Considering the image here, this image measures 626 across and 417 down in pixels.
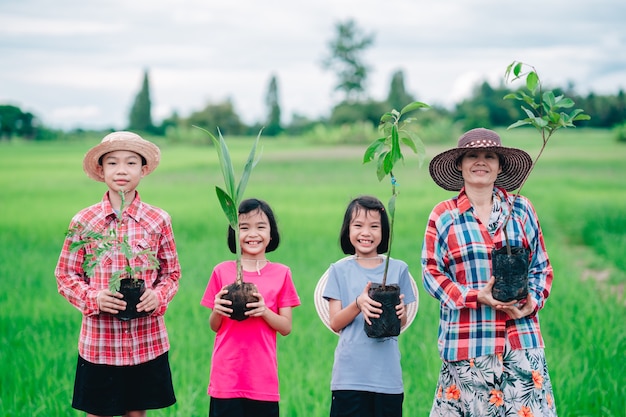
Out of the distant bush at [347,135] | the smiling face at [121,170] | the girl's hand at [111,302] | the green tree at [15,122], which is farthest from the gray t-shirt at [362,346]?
the distant bush at [347,135]

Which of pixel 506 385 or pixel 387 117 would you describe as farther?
pixel 506 385

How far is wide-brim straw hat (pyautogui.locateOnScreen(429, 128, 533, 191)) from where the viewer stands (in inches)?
123

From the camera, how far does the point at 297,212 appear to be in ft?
43.1

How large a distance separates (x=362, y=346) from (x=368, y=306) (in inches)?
11.0

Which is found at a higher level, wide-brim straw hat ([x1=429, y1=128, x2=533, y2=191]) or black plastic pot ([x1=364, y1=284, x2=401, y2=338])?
wide-brim straw hat ([x1=429, y1=128, x2=533, y2=191])

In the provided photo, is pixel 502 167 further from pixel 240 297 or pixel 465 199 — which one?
pixel 240 297

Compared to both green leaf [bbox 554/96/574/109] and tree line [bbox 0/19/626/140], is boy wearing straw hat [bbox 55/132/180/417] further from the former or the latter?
tree line [bbox 0/19/626/140]

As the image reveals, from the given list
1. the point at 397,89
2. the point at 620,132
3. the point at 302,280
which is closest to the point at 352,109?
the point at 397,89

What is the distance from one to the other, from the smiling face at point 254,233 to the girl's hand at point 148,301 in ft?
1.42

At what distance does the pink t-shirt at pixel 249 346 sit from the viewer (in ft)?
10.3

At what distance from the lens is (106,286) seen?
325cm

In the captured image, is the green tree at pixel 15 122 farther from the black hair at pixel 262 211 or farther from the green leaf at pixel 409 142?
the green leaf at pixel 409 142

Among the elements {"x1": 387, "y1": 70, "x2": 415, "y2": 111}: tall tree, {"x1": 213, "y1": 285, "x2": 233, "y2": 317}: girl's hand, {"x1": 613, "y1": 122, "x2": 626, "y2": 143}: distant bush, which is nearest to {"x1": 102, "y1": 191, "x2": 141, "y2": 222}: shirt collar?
{"x1": 213, "y1": 285, "x2": 233, "y2": 317}: girl's hand

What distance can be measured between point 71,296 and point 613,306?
5323 millimetres
